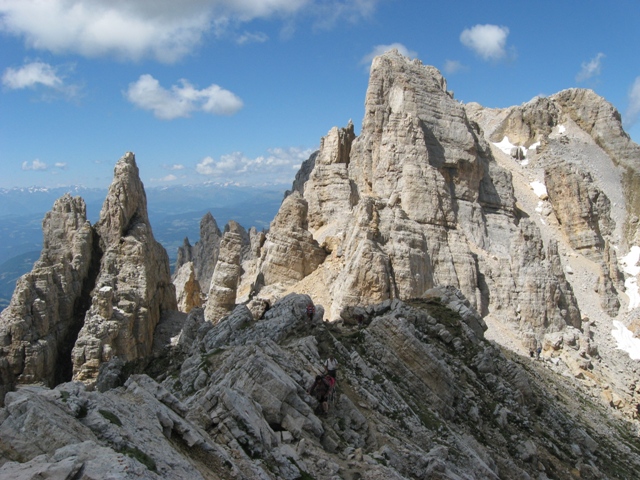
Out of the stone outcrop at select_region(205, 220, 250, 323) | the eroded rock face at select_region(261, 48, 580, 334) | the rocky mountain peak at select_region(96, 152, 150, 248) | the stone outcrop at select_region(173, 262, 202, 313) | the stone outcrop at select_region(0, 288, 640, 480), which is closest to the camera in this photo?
the stone outcrop at select_region(0, 288, 640, 480)

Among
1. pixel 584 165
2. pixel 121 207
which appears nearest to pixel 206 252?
pixel 121 207

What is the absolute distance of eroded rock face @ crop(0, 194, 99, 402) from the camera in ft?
140

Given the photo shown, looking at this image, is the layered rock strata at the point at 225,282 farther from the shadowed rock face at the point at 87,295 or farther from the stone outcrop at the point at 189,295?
the stone outcrop at the point at 189,295

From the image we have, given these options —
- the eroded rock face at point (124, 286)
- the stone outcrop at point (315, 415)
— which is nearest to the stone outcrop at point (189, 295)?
the eroded rock face at point (124, 286)

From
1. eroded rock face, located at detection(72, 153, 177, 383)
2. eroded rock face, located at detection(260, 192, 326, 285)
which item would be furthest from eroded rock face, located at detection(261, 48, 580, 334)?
eroded rock face, located at detection(72, 153, 177, 383)

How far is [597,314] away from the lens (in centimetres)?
6419

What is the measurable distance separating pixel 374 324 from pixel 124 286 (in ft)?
93.7

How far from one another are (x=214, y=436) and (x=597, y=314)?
61.0m

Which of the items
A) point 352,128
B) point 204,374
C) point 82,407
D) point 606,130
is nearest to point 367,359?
point 204,374

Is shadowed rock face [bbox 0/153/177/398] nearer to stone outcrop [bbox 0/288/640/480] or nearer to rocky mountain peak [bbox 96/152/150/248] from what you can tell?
rocky mountain peak [bbox 96/152/150/248]

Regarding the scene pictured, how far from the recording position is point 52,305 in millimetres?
45438

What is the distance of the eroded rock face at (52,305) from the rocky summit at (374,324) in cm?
16

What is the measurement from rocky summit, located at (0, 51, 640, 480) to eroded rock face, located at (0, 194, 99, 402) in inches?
6.4

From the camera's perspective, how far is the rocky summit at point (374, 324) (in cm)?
1392
